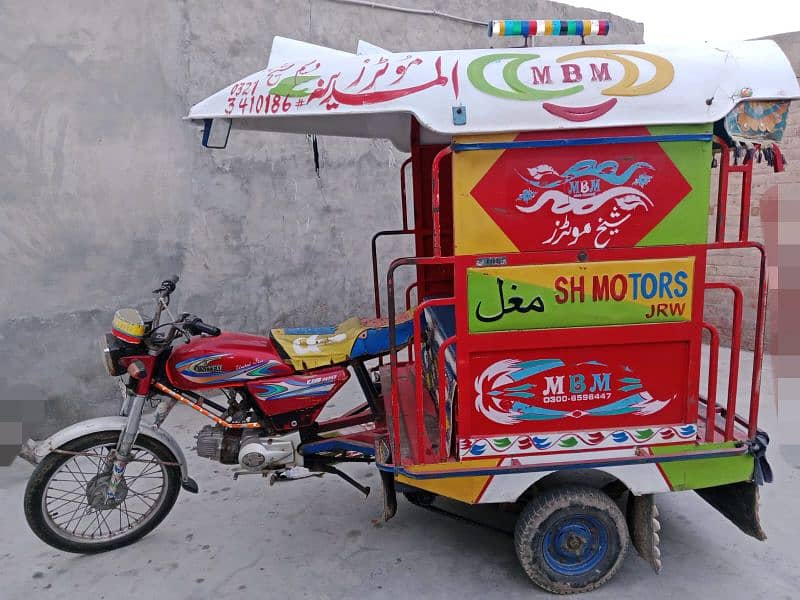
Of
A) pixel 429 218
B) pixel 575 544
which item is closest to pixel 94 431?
pixel 429 218

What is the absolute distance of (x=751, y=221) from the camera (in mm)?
6309

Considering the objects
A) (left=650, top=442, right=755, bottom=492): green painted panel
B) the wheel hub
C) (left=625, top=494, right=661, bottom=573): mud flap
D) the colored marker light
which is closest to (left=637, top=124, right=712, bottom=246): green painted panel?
the colored marker light

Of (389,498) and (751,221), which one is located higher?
(751,221)

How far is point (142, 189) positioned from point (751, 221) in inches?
227

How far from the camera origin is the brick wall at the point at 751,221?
5.86m

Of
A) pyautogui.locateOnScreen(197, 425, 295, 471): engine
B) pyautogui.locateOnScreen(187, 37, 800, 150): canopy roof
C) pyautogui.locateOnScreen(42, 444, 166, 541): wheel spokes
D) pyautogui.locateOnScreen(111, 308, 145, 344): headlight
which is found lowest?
pyautogui.locateOnScreen(42, 444, 166, 541): wheel spokes

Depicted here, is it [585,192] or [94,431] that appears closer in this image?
[585,192]

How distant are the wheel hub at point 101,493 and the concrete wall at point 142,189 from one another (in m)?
1.74

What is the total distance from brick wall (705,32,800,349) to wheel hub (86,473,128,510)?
5.44 meters

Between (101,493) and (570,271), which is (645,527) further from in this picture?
(101,493)

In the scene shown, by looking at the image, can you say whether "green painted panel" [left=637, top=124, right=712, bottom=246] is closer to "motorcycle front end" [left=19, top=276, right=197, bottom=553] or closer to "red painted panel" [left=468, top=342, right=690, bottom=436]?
"red painted panel" [left=468, top=342, right=690, bottom=436]

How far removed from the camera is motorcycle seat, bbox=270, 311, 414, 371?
3.11 m

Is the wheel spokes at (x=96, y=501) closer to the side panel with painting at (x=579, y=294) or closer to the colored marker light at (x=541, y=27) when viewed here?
the side panel with painting at (x=579, y=294)

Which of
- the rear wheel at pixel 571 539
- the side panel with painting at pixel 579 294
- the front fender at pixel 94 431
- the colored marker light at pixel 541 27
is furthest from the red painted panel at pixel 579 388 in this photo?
the front fender at pixel 94 431
